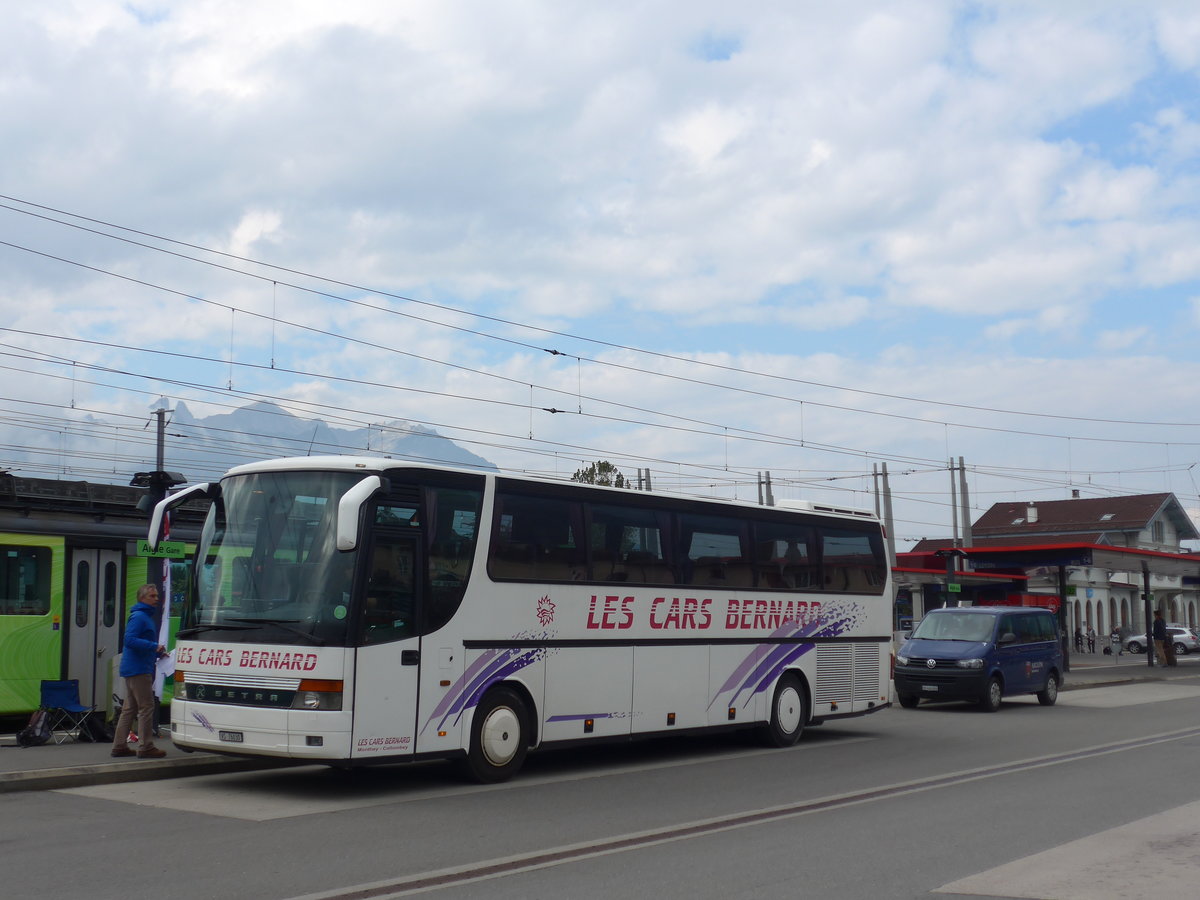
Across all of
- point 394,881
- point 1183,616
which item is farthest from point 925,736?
point 1183,616

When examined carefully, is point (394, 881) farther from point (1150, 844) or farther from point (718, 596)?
point (718, 596)

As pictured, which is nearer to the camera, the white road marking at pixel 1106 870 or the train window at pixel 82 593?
the white road marking at pixel 1106 870

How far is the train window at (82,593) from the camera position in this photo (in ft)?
55.3

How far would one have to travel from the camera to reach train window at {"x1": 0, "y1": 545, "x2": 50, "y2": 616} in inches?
630

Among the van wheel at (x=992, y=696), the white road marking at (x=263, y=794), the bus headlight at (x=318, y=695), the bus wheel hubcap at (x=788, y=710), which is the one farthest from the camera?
the van wheel at (x=992, y=696)

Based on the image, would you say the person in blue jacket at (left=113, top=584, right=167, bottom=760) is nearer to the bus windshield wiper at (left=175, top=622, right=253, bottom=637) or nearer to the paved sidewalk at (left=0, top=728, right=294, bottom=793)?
the paved sidewalk at (left=0, top=728, right=294, bottom=793)

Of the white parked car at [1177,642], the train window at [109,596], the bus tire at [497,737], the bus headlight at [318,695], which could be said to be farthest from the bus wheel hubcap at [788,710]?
the white parked car at [1177,642]

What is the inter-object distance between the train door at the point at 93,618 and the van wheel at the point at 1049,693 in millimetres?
18098

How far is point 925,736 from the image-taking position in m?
18.6

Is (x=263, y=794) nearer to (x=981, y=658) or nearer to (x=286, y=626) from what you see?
(x=286, y=626)

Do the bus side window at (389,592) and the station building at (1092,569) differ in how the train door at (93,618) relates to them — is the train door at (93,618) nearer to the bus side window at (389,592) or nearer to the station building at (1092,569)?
the bus side window at (389,592)

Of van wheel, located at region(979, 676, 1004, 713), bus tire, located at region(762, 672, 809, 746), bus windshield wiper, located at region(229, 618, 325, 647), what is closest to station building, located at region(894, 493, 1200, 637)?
van wheel, located at region(979, 676, 1004, 713)

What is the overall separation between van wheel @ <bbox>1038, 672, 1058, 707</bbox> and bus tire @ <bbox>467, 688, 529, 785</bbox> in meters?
16.5

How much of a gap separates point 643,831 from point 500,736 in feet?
10.1
